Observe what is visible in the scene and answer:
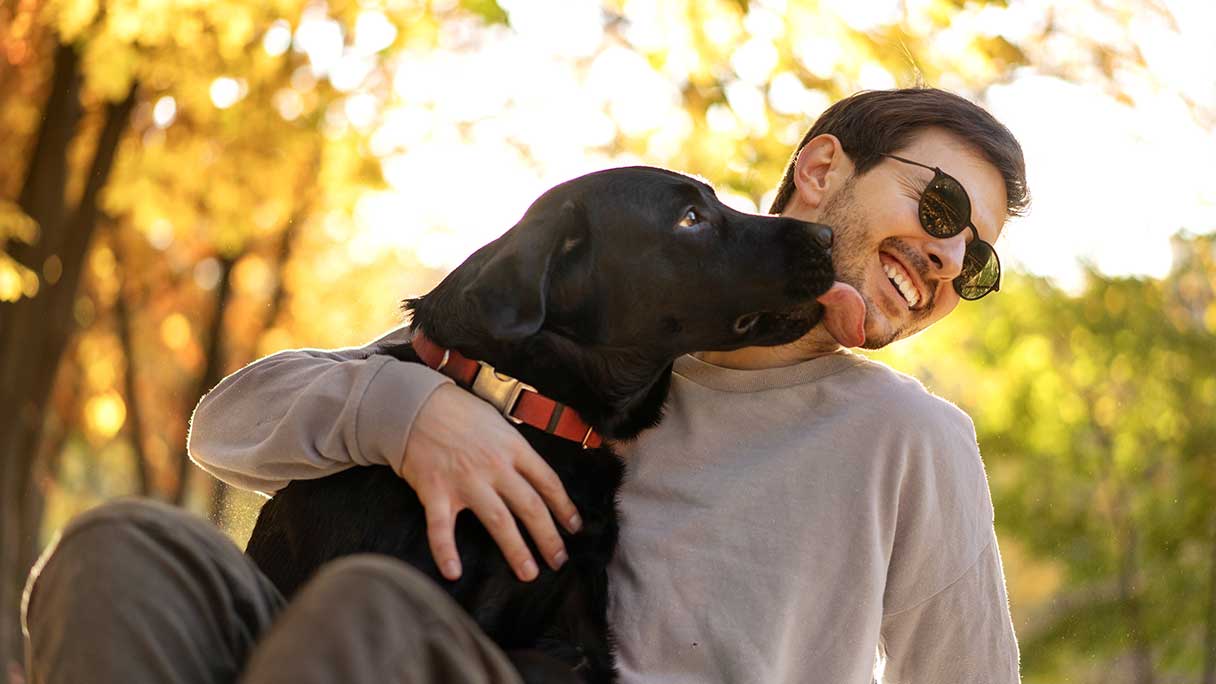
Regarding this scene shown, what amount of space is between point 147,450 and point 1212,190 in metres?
10.1

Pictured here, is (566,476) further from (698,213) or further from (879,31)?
(879,31)

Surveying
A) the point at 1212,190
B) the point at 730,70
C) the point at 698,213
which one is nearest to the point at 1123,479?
the point at 1212,190

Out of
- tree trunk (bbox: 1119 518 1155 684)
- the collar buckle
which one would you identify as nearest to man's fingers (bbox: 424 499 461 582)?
the collar buckle

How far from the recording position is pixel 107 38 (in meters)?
5.67

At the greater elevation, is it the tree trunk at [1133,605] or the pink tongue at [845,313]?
the pink tongue at [845,313]

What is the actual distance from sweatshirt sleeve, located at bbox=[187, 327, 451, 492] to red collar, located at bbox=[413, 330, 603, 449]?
0.14 metres

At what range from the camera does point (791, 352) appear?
8.86 ft

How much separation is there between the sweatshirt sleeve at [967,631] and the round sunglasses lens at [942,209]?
2.15ft

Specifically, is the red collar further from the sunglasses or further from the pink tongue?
the sunglasses

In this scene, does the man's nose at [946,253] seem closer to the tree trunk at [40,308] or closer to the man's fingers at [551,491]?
the man's fingers at [551,491]

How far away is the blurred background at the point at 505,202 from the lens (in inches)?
213

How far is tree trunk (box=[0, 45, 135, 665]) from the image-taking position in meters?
7.06

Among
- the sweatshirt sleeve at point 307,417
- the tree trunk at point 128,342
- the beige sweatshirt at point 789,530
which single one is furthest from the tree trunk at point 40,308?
the beige sweatshirt at point 789,530

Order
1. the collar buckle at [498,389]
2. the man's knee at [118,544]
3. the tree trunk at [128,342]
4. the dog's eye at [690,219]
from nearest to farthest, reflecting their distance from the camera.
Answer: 1. the man's knee at [118,544]
2. the collar buckle at [498,389]
3. the dog's eye at [690,219]
4. the tree trunk at [128,342]
